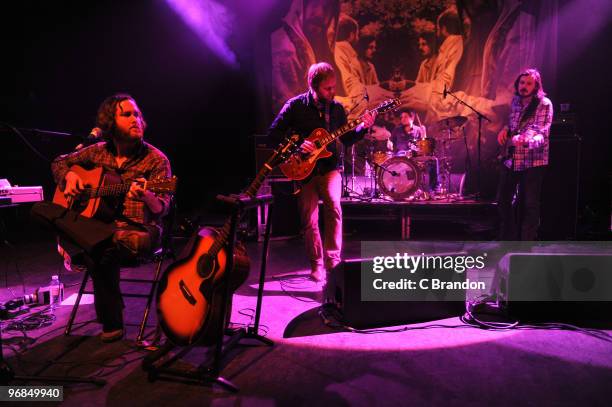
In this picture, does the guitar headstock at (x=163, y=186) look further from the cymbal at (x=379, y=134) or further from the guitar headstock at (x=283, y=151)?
the cymbal at (x=379, y=134)

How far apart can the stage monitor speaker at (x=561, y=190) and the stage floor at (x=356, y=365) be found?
372 centimetres

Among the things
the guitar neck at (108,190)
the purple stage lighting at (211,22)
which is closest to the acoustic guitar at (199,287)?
the guitar neck at (108,190)

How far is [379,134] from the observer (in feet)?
28.2

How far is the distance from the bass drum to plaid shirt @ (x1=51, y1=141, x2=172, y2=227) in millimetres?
4996

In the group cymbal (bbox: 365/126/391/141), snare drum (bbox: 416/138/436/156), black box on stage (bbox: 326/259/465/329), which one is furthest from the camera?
cymbal (bbox: 365/126/391/141)

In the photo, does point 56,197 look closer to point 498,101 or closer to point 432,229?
point 432,229

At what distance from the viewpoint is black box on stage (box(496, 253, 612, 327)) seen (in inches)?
129

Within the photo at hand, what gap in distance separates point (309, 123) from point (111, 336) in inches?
110

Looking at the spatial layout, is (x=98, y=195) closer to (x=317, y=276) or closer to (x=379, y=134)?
(x=317, y=276)

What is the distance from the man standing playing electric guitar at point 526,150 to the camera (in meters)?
5.13

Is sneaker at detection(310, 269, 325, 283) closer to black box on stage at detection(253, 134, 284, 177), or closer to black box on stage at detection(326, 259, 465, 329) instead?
black box on stage at detection(326, 259, 465, 329)

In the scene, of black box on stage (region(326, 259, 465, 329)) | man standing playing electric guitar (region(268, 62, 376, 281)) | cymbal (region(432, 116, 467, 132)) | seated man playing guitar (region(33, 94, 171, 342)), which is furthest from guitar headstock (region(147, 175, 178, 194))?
cymbal (region(432, 116, 467, 132))

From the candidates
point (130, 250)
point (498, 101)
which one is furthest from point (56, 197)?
point (498, 101)

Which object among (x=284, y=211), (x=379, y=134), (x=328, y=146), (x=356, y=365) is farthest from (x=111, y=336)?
(x=379, y=134)
